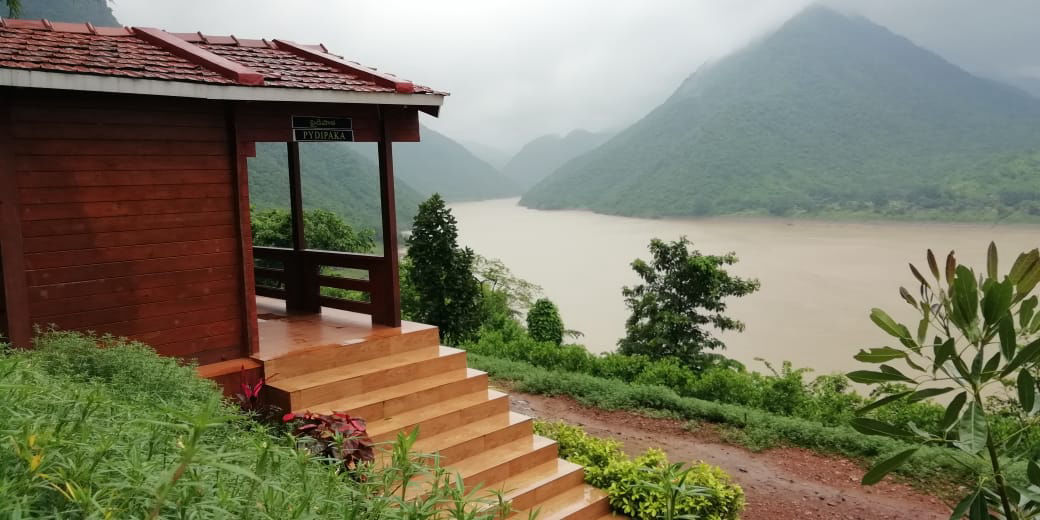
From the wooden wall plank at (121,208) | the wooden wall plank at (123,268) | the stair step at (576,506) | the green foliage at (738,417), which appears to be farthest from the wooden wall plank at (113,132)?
the green foliage at (738,417)

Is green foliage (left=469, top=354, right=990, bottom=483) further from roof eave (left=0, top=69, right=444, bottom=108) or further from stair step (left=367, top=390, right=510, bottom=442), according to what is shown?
roof eave (left=0, top=69, right=444, bottom=108)

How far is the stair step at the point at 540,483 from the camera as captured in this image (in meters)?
5.18

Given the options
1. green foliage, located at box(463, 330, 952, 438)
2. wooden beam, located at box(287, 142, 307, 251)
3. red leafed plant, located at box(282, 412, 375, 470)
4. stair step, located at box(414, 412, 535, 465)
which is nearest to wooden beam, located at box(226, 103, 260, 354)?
red leafed plant, located at box(282, 412, 375, 470)

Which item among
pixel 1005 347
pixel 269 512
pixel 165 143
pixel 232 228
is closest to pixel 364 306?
pixel 232 228

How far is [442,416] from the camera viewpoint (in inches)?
221

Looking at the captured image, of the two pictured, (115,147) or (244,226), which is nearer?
(115,147)

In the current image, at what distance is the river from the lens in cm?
3472

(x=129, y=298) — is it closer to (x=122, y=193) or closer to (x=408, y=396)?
(x=122, y=193)

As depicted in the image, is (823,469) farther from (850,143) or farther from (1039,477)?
(850,143)

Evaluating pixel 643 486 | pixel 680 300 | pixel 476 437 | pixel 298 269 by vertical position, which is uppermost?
pixel 298 269

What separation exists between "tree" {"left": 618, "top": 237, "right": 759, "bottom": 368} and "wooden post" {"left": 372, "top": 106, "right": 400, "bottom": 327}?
8437mm

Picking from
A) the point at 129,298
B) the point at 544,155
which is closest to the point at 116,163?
the point at 129,298

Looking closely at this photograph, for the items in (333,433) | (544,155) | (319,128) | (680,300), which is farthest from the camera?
(544,155)

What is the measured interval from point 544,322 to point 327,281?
7319 mm
